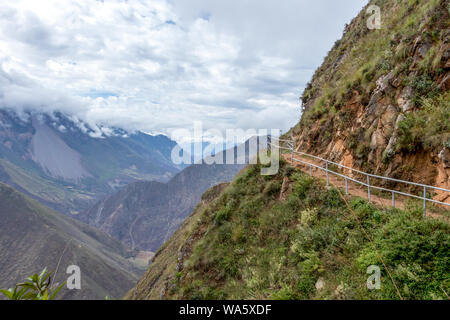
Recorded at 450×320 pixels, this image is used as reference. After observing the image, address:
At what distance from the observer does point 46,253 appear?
5000 inches

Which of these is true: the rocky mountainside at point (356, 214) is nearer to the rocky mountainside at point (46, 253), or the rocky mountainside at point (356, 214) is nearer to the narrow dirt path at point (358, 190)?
the narrow dirt path at point (358, 190)

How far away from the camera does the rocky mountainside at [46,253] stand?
113m

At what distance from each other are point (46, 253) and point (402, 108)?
516 feet

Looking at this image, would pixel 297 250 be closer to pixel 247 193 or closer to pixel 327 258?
pixel 327 258

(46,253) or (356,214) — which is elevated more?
(356,214)

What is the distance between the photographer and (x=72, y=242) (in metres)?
141

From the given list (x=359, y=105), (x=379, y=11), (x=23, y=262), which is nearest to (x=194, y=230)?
(x=359, y=105)

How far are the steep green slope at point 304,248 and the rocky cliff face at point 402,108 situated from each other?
2.28m

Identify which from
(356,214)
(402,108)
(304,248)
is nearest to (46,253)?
(304,248)

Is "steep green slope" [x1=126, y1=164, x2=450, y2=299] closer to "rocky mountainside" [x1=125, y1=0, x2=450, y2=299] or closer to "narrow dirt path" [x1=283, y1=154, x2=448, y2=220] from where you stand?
"rocky mountainside" [x1=125, y1=0, x2=450, y2=299]

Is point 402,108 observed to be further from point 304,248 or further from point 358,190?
point 304,248

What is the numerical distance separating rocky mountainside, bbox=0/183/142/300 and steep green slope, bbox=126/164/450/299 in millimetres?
119161

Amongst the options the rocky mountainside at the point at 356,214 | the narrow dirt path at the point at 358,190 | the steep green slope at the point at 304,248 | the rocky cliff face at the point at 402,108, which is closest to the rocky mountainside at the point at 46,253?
the steep green slope at the point at 304,248

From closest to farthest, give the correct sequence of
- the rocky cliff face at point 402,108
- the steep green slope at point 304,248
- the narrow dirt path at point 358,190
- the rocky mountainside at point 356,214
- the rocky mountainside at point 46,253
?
the steep green slope at point 304,248 → the rocky mountainside at point 356,214 → the narrow dirt path at point 358,190 → the rocky cliff face at point 402,108 → the rocky mountainside at point 46,253
